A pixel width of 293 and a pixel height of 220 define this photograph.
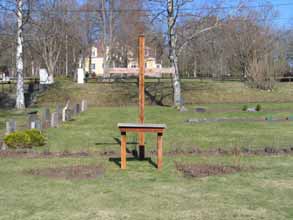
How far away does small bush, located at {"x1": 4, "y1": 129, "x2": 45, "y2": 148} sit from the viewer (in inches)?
445

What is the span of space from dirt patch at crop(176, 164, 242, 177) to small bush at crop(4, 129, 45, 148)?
460 centimetres

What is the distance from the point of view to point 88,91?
122ft

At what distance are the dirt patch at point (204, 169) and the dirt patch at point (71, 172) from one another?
1.55m

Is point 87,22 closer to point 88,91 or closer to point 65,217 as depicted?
point 88,91

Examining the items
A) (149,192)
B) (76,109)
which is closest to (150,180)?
(149,192)

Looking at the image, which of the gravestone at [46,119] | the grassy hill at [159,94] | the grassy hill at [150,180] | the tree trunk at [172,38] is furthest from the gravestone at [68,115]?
the grassy hill at [159,94]

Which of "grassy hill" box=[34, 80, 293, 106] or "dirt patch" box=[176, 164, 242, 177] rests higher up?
"grassy hill" box=[34, 80, 293, 106]

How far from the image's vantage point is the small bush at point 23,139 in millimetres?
11305

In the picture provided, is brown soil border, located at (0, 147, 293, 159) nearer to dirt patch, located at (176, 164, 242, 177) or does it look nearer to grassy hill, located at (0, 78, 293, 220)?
grassy hill, located at (0, 78, 293, 220)

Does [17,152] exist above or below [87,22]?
below

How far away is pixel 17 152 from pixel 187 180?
195 inches

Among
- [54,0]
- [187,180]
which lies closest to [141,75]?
[187,180]

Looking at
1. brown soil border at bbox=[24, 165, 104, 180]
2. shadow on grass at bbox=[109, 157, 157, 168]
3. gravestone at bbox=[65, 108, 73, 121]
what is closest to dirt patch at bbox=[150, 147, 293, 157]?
shadow on grass at bbox=[109, 157, 157, 168]

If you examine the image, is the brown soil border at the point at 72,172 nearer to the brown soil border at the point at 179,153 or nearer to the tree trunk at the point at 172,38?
the brown soil border at the point at 179,153
